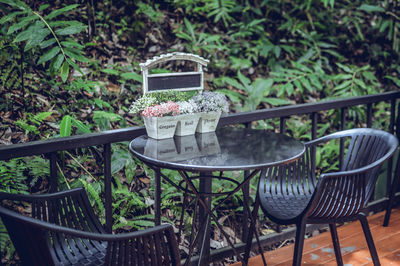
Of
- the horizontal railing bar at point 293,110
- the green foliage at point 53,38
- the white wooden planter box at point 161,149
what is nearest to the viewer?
the white wooden planter box at point 161,149

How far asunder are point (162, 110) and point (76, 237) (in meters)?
0.70

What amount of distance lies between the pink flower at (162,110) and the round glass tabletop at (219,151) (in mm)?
125

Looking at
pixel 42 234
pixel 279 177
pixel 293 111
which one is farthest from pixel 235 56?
pixel 42 234

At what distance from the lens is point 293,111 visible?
265cm

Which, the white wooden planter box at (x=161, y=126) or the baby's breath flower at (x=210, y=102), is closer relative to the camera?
the white wooden planter box at (x=161, y=126)

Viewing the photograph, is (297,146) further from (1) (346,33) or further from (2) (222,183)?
(1) (346,33)

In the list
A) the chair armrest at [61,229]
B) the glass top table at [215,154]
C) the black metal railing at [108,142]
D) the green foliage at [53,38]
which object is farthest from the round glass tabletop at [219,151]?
the green foliage at [53,38]

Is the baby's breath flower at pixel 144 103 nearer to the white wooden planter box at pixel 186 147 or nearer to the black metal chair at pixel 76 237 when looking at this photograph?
the white wooden planter box at pixel 186 147

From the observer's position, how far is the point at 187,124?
211 centimetres

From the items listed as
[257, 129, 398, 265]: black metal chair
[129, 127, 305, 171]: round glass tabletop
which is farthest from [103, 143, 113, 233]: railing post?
[257, 129, 398, 265]: black metal chair

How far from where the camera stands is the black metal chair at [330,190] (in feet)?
6.26

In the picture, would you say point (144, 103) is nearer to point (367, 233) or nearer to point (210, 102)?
point (210, 102)

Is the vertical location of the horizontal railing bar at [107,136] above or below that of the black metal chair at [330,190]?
above

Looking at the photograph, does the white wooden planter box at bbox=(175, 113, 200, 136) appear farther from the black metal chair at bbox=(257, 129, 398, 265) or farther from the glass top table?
the black metal chair at bbox=(257, 129, 398, 265)
